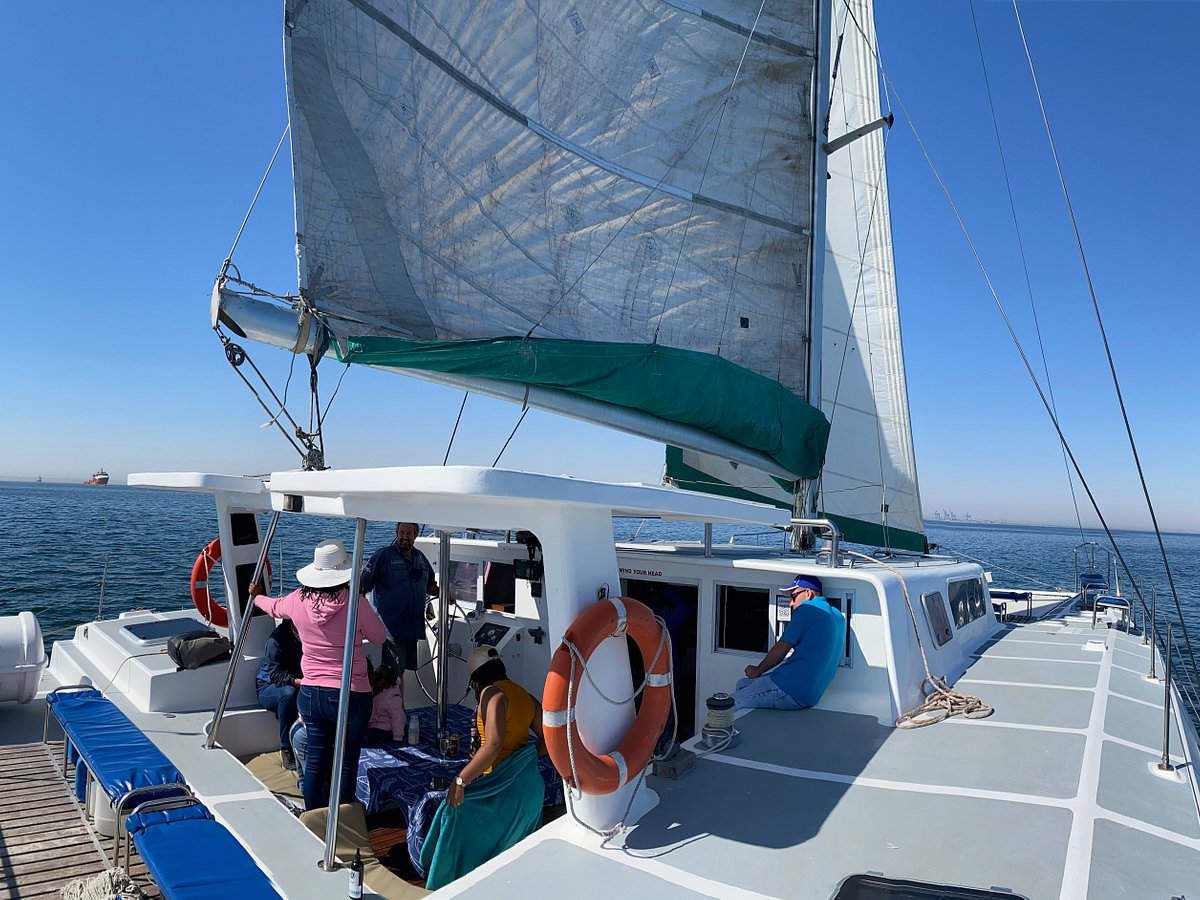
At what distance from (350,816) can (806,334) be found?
6.46 meters

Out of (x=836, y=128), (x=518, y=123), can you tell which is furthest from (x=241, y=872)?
(x=836, y=128)

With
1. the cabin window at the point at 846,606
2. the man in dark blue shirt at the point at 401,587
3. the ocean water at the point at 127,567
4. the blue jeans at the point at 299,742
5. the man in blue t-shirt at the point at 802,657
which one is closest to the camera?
the blue jeans at the point at 299,742

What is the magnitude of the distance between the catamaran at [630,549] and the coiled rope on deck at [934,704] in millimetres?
39

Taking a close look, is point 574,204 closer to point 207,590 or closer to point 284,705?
point 284,705

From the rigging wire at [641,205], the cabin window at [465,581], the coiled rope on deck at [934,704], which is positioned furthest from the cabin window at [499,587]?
the coiled rope on deck at [934,704]

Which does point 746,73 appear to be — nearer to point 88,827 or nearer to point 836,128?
point 836,128

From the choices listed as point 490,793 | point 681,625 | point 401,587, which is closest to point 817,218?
point 681,625

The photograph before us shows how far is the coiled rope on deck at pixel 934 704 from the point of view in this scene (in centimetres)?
539

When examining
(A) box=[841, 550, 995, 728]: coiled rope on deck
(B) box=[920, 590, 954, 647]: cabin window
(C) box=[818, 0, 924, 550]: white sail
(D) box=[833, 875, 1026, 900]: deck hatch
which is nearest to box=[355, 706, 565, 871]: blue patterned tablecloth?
(D) box=[833, 875, 1026, 900]: deck hatch

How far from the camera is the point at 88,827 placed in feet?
14.5

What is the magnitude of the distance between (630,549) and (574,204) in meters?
3.30

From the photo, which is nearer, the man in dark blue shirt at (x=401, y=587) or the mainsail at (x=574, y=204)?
the mainsail at (x=574, y=204)

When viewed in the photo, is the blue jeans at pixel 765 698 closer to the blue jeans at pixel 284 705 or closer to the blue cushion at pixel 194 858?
the blue jeans at pixel 284 705

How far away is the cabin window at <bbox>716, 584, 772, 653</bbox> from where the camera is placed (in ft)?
20.8
